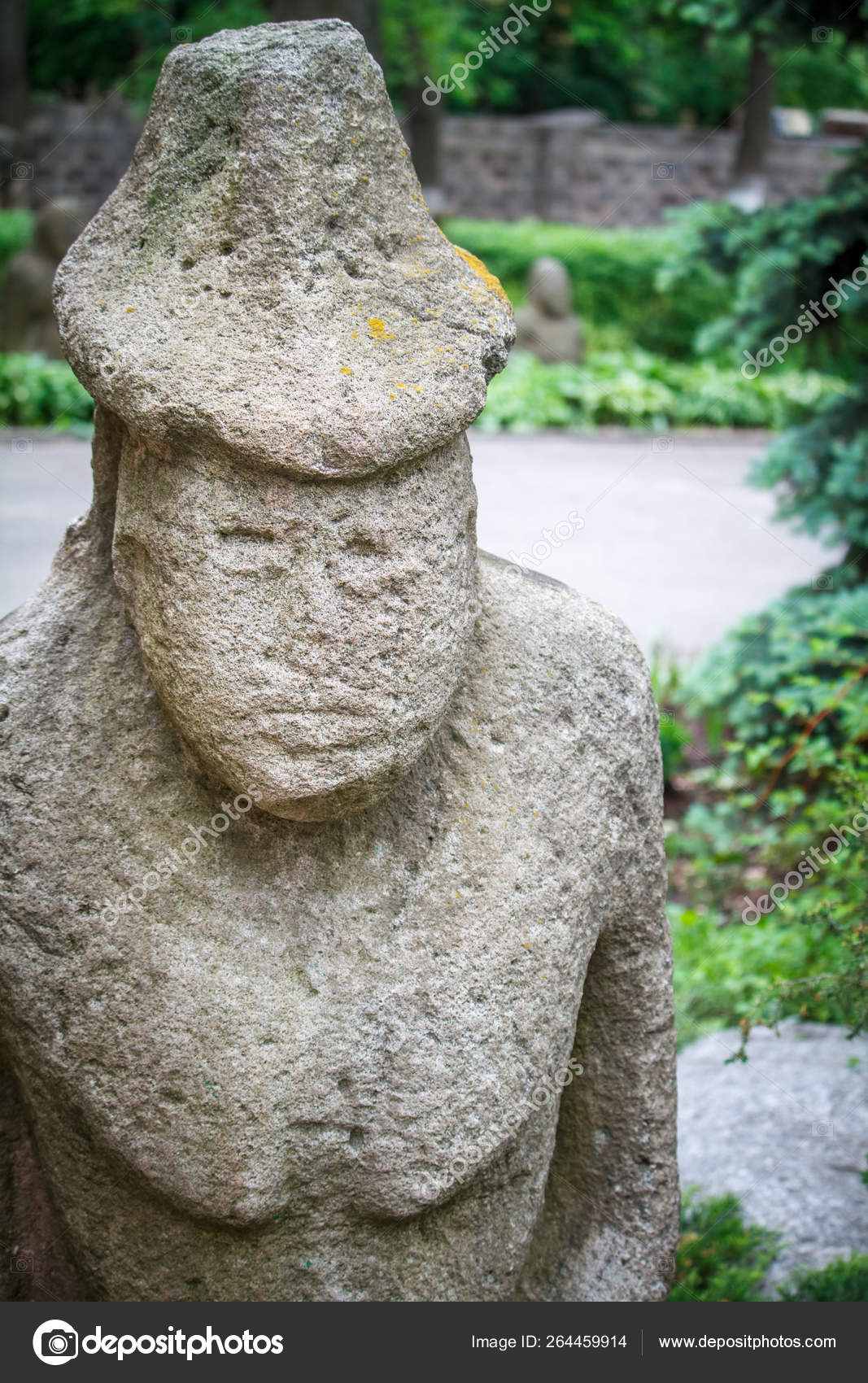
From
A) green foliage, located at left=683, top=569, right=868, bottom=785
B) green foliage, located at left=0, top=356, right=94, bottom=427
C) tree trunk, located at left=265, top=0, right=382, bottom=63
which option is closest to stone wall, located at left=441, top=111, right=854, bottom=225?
tree trunk, located at left=265, top=0, right=382, bottom=63

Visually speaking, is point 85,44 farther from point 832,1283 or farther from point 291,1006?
point 291,1006

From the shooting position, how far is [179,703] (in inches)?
55.5

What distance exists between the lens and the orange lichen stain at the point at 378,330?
4.50 ft

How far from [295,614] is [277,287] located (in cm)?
34

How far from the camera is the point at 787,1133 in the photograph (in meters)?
2.98

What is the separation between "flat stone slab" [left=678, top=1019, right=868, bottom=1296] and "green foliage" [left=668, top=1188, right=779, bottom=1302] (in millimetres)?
39

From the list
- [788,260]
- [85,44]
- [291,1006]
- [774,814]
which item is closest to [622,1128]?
[291,1006]

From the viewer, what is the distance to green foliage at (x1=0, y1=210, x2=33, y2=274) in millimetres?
13305

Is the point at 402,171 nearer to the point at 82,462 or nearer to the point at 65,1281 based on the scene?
the point at 65,1281

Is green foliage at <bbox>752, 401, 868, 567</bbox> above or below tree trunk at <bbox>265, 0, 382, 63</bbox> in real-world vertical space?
below

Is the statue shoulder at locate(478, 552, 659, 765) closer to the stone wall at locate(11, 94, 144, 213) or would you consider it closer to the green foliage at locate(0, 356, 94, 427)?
the green foliage at locate(0, 356, 94, 427)

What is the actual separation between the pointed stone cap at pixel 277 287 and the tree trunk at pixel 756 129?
1904 cm

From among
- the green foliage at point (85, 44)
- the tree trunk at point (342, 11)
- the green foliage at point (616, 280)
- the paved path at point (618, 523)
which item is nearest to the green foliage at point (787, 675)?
the paved path at point (618, 523)

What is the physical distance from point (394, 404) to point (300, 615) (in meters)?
0.23
